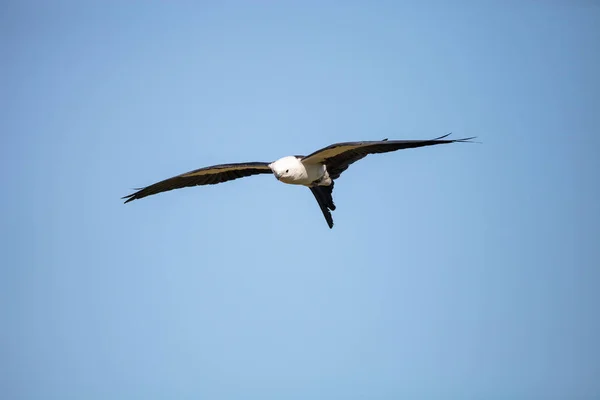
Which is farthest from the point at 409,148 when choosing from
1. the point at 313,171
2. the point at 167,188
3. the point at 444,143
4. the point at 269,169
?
the point at 167,188

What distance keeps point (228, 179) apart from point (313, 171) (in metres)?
2.46

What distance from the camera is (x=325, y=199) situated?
18188 millimetres

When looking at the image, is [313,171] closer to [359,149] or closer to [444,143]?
[359,149]

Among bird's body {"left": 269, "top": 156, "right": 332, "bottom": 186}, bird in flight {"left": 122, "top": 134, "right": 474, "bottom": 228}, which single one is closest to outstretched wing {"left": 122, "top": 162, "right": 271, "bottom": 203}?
bird in flight {"left": 122, "top": 134, "right": 474, "bottom": 228}

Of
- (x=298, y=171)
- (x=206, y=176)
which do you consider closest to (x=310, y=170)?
(x=298, y=171)

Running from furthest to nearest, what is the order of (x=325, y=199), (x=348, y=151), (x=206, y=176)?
(x=206, y=176) → (x=325, y=199) → (x=348, y=151)

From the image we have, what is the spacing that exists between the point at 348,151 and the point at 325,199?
158cm

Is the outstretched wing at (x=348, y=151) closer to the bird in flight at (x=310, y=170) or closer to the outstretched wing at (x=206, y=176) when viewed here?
the bird in flight at (x=310, y=170)

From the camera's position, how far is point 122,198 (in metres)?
19.3

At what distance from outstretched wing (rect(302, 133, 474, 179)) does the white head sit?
175 millimetres

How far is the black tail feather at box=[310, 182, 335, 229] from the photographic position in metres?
18.0

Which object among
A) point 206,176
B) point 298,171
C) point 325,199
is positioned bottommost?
point 325,199

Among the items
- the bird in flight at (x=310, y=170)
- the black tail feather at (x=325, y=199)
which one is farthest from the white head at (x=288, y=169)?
the black tail feather at (x=325, y=199)

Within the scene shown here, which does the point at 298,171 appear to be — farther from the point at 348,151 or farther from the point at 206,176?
the point at 206,176
